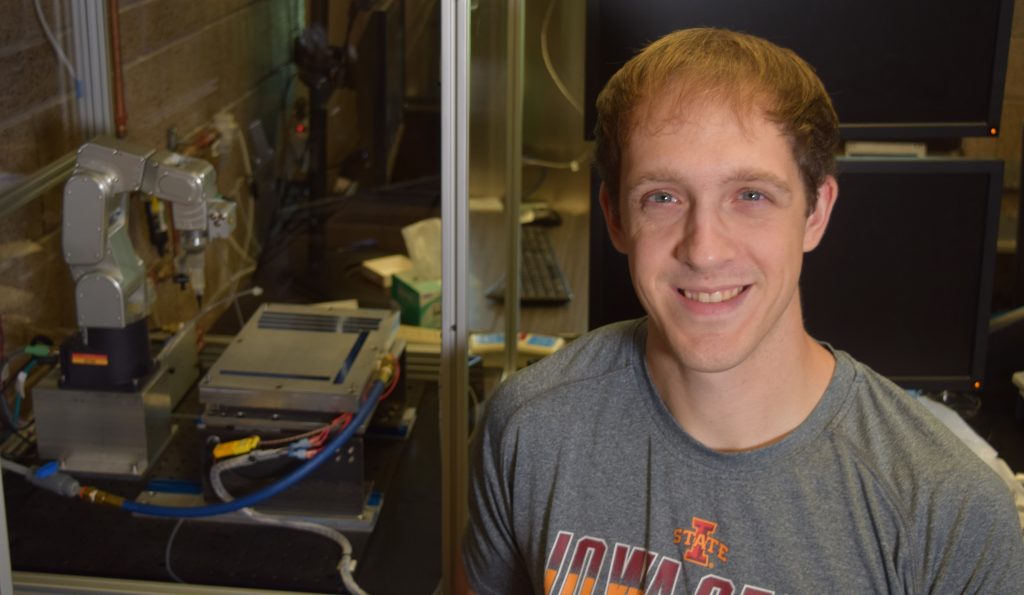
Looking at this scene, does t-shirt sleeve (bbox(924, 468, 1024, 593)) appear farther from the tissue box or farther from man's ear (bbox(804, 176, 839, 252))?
the tissue box

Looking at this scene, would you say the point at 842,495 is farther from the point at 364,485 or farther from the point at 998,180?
the point at 364,485

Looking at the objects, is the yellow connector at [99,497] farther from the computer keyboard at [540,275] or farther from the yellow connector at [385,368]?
the computer keyboard at [540,275]

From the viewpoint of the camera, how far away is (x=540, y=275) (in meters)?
2.31

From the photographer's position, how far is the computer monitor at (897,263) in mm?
1461

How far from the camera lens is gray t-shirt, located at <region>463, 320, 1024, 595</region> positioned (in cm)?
95

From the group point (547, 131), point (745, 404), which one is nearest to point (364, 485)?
point (745, 404)

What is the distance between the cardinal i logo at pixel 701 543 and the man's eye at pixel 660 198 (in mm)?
279

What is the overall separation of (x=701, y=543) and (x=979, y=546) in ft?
0.74

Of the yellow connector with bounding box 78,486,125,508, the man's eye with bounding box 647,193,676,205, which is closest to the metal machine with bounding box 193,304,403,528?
the yellow connector with bounding box 78,486,125,508

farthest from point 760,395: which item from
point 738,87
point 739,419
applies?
point 738,87

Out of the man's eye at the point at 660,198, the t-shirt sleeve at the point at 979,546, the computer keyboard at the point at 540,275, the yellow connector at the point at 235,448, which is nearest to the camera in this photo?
the t-shirt sleeve at the point at 979,546

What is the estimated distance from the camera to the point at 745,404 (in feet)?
3.41

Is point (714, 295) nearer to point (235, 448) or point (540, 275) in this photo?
point (235, 448)

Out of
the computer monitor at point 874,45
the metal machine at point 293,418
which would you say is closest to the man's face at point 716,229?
the computer monitor at point 874,45
